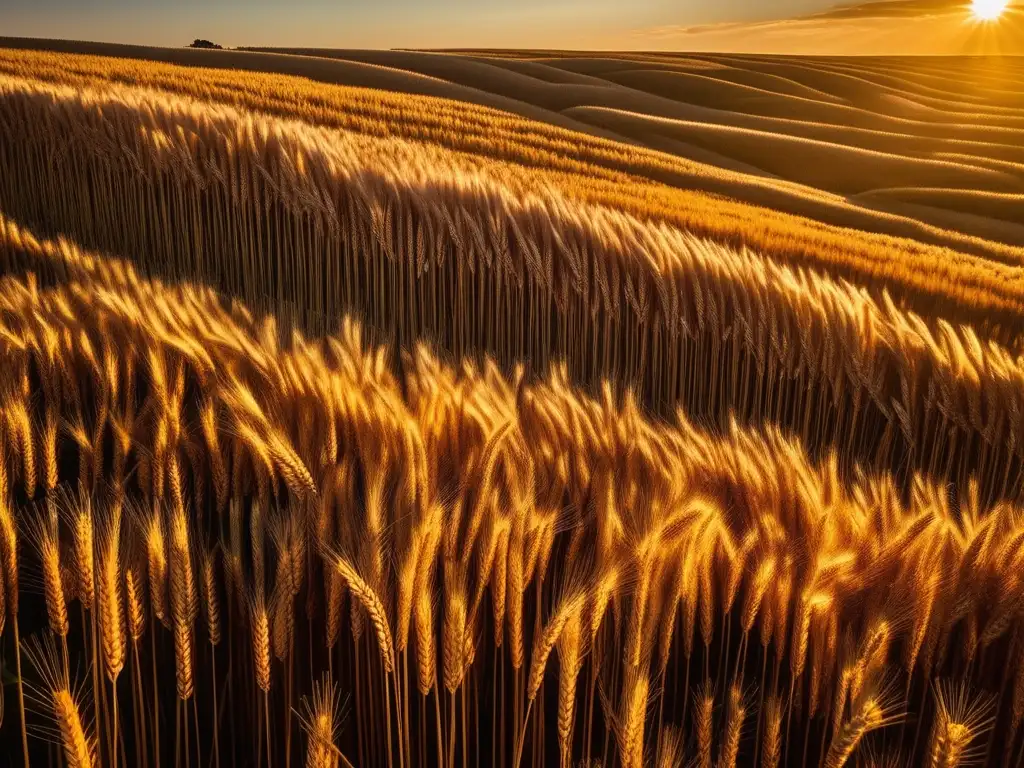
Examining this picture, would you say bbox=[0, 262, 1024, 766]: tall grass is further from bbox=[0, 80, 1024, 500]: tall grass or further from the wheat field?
bbox=[0, 80, 1024, 500]: tall grass

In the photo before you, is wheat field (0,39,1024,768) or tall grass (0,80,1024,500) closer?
wheat field (0,39,1024,768)

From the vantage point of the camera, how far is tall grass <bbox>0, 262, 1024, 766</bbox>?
1066mm

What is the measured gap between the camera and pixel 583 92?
22.9m

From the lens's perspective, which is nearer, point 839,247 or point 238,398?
point 238,398

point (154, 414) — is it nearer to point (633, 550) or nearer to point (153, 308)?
point (153, 308)

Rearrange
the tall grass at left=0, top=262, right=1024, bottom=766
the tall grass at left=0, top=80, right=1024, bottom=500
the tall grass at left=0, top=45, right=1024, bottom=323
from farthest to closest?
1. the tall grass at left=0, top=45, right=1024, bottom=323
2. the tall grass at left=0, top=80, right=1024, bottom=500
3. the tall grass at left=0, top=262, right=1024, bottom=766

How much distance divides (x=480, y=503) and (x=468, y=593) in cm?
16

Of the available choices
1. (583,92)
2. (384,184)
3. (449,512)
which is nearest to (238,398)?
(449,512)

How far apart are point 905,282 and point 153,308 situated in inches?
171

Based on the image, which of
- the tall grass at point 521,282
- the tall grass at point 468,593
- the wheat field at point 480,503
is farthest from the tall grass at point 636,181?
the tall grass at point 468,593

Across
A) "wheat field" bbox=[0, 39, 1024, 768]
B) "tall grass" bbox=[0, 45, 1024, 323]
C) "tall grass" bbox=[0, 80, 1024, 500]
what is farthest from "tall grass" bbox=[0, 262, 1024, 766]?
"tall grass" bbox=[0, 45, 1024, 323]

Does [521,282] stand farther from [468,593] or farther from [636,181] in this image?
[636,181]

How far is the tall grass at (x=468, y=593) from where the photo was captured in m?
1.07

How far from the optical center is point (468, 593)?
1278 millimetres
